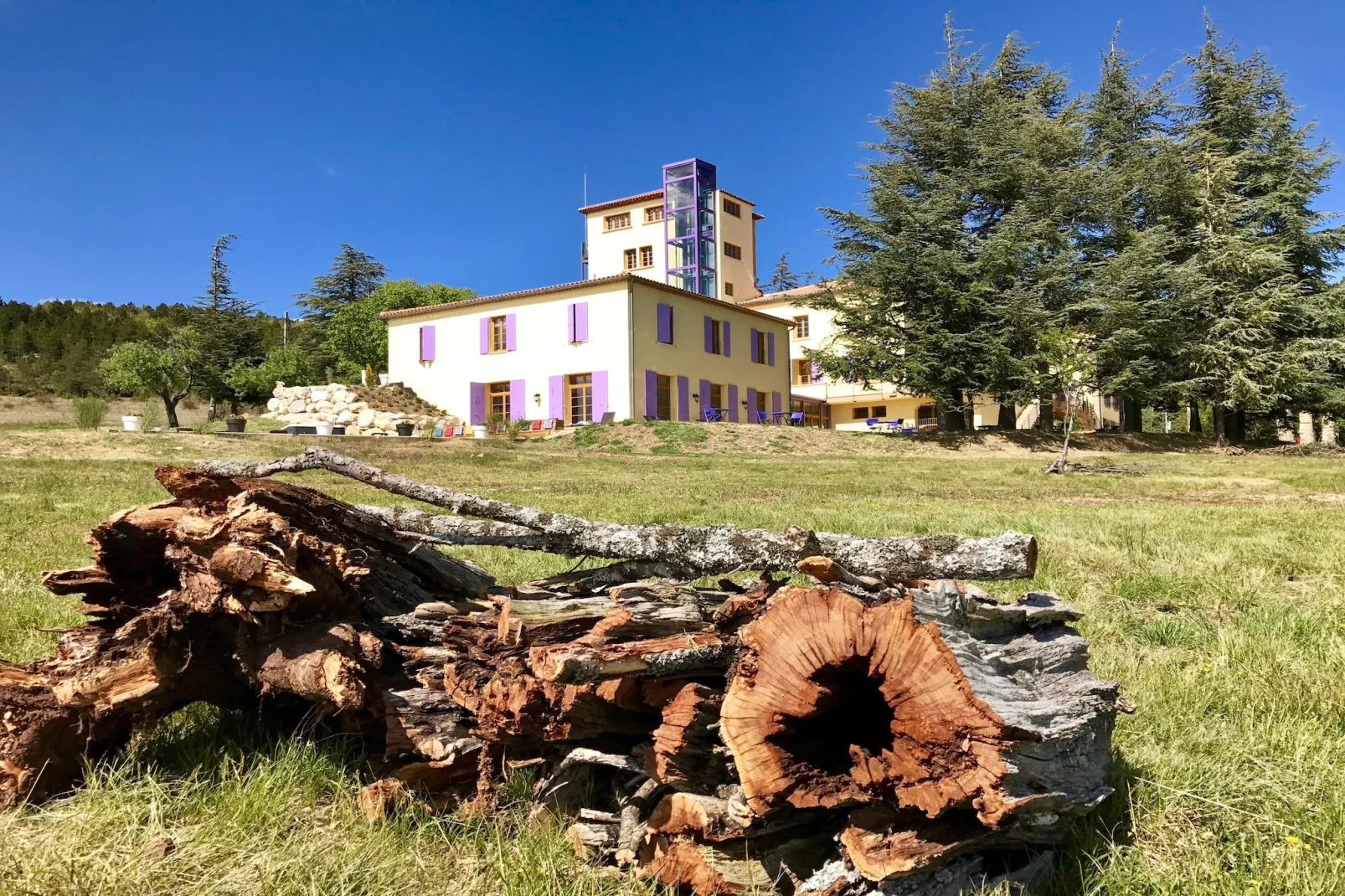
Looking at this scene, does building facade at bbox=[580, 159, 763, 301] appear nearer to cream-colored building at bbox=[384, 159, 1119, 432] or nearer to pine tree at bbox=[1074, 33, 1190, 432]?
cream-colored building at bbox=[384, 159, 1119, 432]

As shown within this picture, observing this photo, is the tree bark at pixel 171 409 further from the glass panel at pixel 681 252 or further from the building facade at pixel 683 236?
the glass panel at pixel 681 252

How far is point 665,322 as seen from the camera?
28.4m

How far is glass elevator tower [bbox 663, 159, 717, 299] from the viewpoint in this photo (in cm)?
3978

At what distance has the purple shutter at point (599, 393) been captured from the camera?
27.6 m

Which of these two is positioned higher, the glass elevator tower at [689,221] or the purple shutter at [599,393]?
the glass elevator tower at [689,221]

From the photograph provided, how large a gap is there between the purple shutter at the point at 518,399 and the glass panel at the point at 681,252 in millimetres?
14988

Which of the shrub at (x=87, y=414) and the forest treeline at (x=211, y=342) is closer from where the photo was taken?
the shrub at (x=87, y=414)

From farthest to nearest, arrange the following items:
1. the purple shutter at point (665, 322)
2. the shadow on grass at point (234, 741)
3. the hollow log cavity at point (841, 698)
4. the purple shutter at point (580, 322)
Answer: the purple shutter at point (665, 322) → the purple shutter at point (580, 322) → the shadow on grass at point (234, 741) → the hollow log cavity at point (841, 698)

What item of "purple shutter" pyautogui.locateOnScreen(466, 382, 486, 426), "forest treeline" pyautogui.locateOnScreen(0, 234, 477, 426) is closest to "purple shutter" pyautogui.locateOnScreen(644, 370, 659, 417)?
"purple shutter" pyautogui.locateOnScreen(466, 382, 486, 426)

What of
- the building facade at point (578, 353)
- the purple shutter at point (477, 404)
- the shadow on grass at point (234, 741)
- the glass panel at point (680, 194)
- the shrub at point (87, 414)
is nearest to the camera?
the shadow on grass at point (234, 741)

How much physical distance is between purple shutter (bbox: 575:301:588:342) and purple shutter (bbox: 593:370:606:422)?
1.39m

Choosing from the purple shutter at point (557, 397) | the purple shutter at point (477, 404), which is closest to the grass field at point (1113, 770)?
the purple shutter at point (557, 397)

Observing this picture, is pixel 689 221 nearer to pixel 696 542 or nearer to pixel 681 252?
pixel 681 252

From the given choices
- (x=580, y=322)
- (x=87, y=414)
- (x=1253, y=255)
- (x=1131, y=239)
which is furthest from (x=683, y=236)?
(x=87, y=414)
